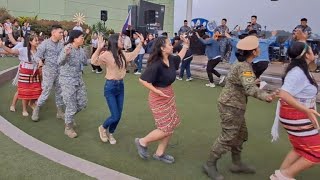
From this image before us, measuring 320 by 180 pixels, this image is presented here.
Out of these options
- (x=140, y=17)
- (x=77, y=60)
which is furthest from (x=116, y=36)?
(x=140, y=17)

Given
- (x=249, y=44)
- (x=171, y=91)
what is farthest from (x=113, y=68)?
(x=249, y=44)

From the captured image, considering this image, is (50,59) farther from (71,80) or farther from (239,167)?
(239,167)

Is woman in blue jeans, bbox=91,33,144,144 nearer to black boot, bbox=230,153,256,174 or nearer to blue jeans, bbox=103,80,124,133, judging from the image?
blue jeans, bbox=103,80,124,133

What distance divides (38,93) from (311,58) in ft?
16.1

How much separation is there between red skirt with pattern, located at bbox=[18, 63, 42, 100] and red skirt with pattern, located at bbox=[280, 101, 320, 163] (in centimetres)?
472

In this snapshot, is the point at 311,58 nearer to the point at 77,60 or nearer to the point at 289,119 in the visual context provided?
the point at 289,119

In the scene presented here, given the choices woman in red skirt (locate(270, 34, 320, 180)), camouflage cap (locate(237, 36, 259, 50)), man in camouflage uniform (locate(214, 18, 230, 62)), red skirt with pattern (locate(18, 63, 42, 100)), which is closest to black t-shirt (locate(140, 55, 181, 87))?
camouflage cap (locate(237, 36, 259, 50))

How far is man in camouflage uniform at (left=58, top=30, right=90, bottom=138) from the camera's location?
17.9 feet

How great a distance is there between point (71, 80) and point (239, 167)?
2.64 meters

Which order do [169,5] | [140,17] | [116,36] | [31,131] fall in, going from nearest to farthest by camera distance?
[116,36] → [31,131] → [140,17] → [169,5]

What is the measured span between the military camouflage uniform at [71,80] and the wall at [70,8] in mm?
23311

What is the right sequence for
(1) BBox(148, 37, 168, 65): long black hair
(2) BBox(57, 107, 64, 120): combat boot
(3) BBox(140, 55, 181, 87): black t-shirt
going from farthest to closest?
(2) BBox(57, 107, 64, 120): combat boot → (1) BBox(148, 37, 168, 65): long black hair → (3) BBox(140, 55, 181, 87): black t-shirt

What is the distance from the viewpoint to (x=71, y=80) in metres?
5.47

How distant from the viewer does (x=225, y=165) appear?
4.63m
